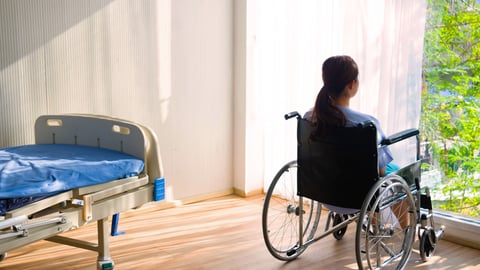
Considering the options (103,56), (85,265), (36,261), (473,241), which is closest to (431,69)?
(473,241)

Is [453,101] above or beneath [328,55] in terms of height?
beneath

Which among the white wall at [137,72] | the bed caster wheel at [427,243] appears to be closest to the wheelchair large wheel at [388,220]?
the bed caster wheel at [427,243]

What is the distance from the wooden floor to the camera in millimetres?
2763

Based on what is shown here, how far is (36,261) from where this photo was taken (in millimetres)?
2793

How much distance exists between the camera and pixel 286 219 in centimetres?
346

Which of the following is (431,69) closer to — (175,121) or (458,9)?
(458,9)

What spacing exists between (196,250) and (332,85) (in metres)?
1.18

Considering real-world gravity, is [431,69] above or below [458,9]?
below

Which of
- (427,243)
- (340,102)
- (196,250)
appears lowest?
(196,250)

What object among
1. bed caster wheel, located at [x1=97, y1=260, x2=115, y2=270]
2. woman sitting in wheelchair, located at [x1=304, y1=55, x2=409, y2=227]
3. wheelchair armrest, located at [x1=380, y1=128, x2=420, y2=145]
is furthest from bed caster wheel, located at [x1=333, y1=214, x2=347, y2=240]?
bed caster wheel, located at [x1=97, y1=260, x2=115, y2=270]

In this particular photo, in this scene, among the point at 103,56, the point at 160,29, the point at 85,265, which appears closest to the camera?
the point at 85,265

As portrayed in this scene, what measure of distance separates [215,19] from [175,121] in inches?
30.8

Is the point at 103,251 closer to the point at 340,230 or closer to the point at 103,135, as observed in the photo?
the point at 103,135

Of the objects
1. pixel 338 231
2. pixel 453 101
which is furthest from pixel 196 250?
pixel 453 101
